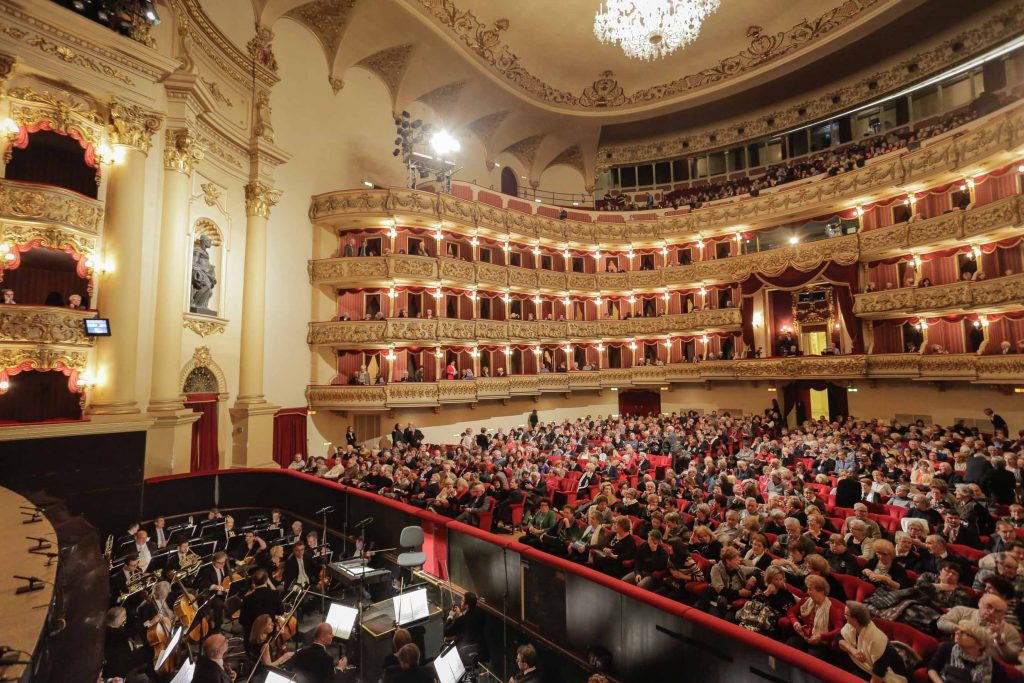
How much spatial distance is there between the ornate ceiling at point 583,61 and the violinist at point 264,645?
16.7 metres

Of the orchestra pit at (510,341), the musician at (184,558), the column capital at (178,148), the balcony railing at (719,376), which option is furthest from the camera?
the balcony railing at (719,376)

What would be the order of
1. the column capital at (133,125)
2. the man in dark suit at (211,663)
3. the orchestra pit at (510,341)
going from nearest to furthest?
the man in dark suit at (211,663), the orchestra pit at (510,341), the column capital at (133,125)

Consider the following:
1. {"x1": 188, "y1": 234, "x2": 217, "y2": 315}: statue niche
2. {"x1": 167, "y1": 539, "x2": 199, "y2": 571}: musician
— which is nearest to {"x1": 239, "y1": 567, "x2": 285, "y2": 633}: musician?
{"x1": 167, "y1": 539, "x2": 199, "y2": 571}: musician

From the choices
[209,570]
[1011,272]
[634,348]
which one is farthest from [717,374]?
[209,570]

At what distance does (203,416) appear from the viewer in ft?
42.9

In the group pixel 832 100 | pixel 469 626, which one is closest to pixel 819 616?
pixel 469 626

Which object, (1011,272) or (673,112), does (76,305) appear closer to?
(1011,272)

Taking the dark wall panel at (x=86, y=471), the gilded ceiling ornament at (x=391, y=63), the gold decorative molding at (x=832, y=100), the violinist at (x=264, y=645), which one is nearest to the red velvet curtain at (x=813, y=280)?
the gold decorative molding at (x=832, y=100)

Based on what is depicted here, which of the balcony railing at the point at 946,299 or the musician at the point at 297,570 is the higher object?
the balcony railing at the point at 946,299

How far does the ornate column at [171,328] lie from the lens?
35.7 feet

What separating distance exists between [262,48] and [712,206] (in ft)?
60.2

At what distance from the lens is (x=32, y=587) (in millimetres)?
4332

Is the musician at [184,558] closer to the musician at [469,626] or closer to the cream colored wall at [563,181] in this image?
the musician at [469,626]

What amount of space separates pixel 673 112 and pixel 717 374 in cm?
1444
